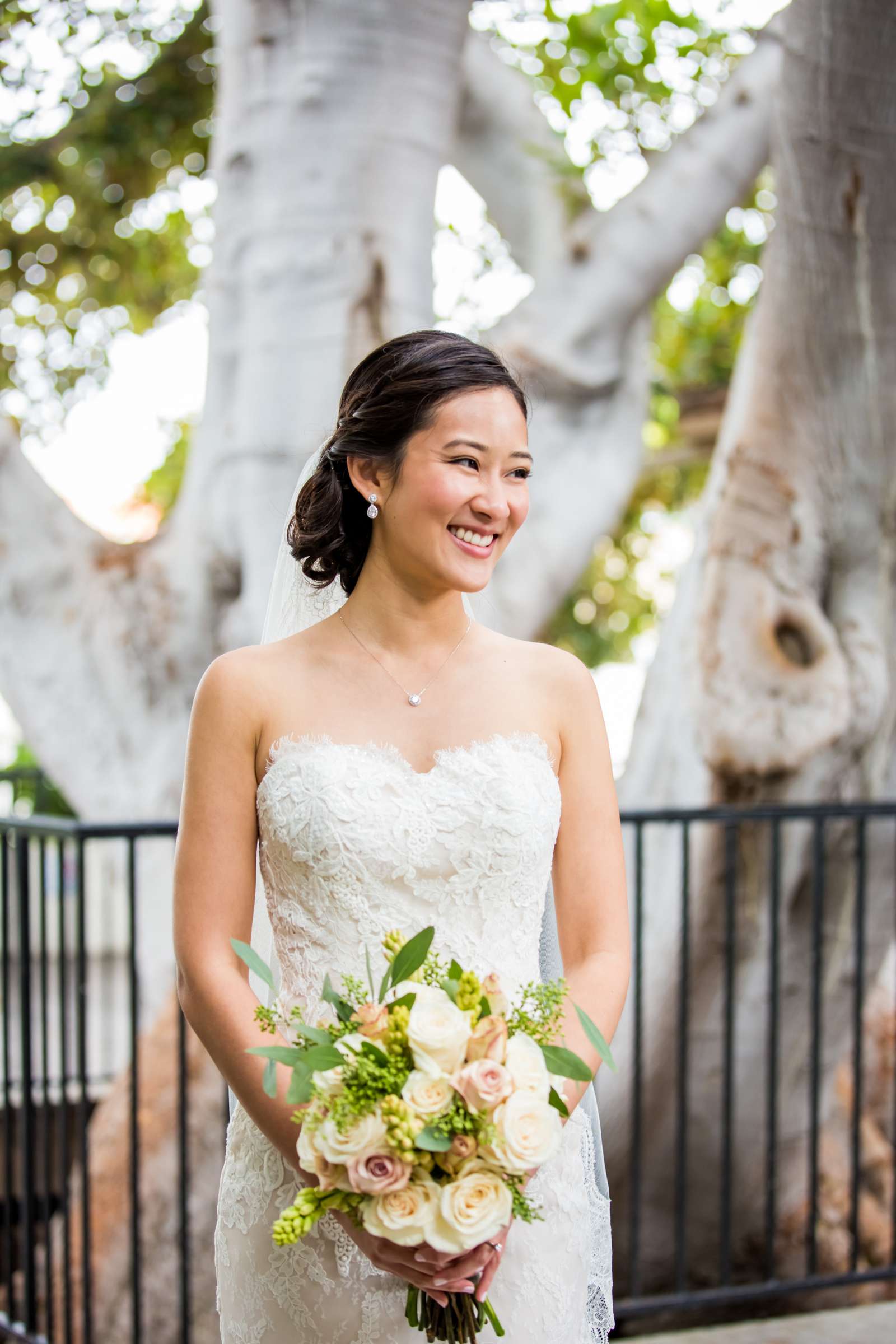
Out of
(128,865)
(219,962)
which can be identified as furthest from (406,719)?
(128,865)

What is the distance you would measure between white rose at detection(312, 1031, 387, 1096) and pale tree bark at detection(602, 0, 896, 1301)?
117 inches

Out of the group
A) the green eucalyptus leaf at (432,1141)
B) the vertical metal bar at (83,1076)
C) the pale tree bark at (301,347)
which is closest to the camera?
the green eucalyptus leaf at (432,1141)

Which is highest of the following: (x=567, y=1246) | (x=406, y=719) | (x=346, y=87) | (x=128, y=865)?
(x=346, y=87)

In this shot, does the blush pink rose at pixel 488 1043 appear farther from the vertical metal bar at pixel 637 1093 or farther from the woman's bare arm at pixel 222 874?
the vertical metal bar at pixel 637 1093

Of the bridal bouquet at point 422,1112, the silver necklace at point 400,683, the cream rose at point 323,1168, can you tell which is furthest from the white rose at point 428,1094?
the silver necklace at point 400,683

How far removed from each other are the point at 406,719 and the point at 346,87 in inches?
134

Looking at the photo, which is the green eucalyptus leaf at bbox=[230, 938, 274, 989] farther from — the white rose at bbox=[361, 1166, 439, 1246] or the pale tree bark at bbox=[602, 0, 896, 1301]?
the pale tree bark at bbox=[602, 0, 896, 1301]

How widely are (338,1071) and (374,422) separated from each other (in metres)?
1.02

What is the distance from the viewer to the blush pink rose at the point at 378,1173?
151cm

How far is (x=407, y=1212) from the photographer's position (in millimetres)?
1527

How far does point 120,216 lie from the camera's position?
748cm

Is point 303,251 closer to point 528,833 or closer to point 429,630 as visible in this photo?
point 429,630

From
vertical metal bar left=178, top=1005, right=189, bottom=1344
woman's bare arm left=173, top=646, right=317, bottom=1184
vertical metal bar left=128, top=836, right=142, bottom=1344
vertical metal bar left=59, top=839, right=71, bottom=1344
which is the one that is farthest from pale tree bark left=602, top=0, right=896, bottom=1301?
woman's bare arm left=173, top=646, right=317, bottom=1184

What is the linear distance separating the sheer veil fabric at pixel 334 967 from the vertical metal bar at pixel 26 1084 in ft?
4.11
